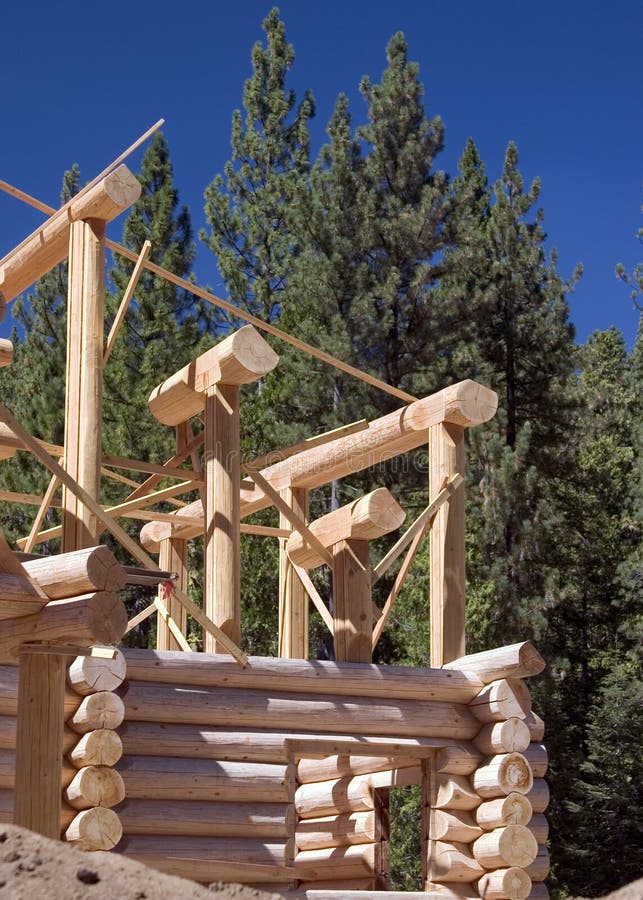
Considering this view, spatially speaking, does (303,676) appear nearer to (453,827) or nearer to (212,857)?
(212,857)

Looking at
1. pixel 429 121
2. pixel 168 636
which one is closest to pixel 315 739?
pixel 168 636

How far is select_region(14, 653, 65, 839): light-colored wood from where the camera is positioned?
25.9 ft

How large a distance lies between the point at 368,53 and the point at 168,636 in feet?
59.9

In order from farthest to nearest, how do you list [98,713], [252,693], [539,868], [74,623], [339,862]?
[339,862] < [539,868] < [252,693] < [98,713] < [74,623]

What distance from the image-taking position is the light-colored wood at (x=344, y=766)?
40.0 ft

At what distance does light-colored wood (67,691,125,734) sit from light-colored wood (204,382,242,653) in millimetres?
1286

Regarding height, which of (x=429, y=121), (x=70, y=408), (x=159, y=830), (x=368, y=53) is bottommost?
(x=159, y=830)

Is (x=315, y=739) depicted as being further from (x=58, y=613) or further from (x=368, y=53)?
(x=368, y=53)

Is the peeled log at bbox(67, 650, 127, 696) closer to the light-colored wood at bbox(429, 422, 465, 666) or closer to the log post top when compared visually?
the log post top

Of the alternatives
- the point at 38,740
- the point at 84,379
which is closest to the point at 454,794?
the point at 38,740

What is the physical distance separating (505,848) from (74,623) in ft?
17.8

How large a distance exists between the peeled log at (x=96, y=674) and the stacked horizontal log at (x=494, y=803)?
3123mm

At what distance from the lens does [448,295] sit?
Result: 26.4 meters

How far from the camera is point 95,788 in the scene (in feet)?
32.5
